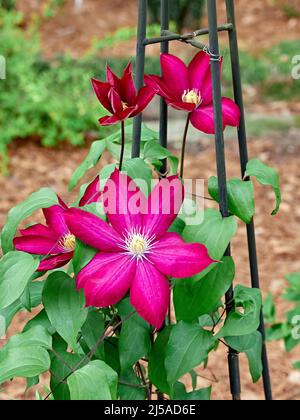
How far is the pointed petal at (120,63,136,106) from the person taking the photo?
951 millimetres

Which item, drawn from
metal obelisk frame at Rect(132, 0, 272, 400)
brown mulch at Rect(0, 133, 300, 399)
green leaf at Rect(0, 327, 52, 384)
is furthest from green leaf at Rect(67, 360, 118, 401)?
brown mulch at Rect(0, 133, 300, 399)

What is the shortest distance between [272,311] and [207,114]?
0.89 meters

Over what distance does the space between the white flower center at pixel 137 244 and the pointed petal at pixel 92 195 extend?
82 mm

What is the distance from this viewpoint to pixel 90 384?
874mm

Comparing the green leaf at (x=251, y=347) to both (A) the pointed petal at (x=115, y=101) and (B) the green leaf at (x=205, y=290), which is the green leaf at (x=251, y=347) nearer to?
(B) the green leaf at (x=205, y=290)

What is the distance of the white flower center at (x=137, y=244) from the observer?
3.09 ft

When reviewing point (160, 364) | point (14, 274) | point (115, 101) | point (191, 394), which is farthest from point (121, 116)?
point (191, 394)

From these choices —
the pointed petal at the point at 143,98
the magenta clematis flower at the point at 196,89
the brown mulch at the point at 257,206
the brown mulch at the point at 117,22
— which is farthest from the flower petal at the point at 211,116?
the brown mulch at the point at 117,22

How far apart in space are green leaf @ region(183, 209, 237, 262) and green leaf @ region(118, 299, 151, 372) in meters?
0.14


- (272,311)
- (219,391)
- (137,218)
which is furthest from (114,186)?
(219,391)

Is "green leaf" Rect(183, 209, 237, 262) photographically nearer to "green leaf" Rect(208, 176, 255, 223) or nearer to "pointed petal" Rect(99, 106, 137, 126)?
"green leaf" Rect(208, 176, 255, 223)

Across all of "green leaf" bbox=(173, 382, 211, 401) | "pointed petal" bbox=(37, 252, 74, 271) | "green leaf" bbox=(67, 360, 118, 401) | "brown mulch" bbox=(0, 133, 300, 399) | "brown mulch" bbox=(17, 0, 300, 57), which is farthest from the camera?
"brown mulch" bbox=(17, 0, 300, 57)

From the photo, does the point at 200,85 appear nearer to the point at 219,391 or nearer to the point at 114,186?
the point at 114,186

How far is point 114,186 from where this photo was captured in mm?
946
